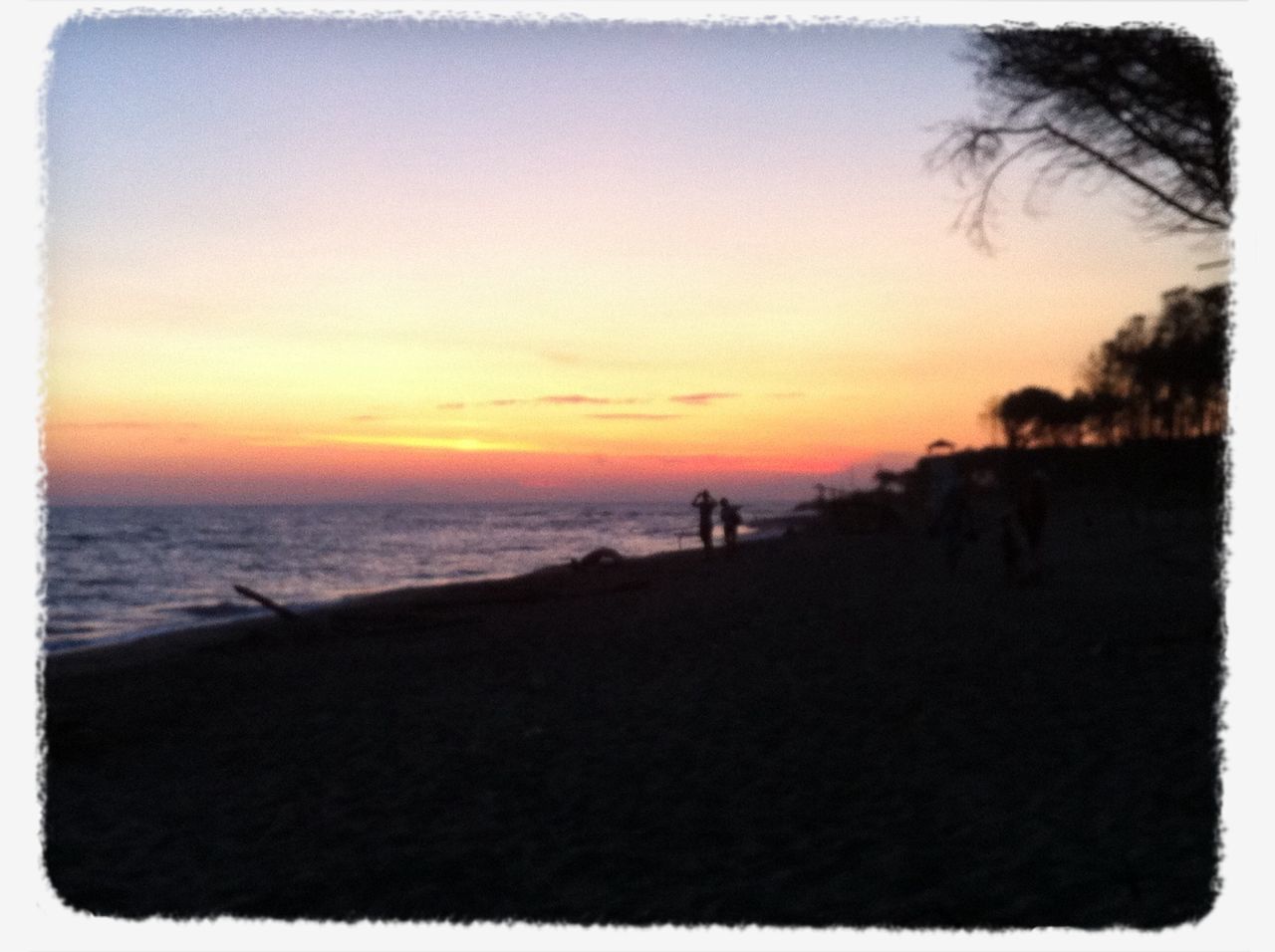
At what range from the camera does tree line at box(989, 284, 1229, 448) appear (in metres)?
27.9

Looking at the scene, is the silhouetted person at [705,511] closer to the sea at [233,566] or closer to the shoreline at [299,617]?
the shoreline at [299,617]

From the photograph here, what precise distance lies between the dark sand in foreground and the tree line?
2.59m

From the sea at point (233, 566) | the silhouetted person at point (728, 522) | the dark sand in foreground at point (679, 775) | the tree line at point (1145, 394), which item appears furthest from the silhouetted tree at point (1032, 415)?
the dark sand in foreground at point (679, 775)

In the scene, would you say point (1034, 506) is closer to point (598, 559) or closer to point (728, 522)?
point (728, 522)

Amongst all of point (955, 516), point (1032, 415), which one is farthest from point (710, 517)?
point (1032, 415)

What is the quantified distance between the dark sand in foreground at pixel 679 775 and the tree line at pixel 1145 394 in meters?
2.59

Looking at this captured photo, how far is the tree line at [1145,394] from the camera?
91.6 ft

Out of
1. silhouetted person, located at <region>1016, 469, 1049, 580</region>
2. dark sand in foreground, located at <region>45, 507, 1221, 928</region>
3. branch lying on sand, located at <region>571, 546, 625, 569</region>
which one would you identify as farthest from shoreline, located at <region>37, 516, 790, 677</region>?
silhouetted person, located at <region>1016, 469, 1049, 580</region>

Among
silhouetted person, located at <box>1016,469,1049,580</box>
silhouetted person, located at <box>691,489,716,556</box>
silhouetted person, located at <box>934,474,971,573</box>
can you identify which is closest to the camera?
silhouetted person, located at <box>1016,469,1049,580</box>

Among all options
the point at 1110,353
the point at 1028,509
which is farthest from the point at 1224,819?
the point at 1110,353

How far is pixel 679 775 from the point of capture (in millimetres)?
7301

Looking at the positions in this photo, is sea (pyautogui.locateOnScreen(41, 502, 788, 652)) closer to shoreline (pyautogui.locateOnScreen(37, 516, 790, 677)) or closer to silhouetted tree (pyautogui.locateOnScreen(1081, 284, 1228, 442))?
shoreline (pyautogui.locateOnScreen(37, 516, 790, 677))

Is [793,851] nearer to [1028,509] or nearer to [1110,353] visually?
[1028,509]

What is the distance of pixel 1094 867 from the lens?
495 centimetres
